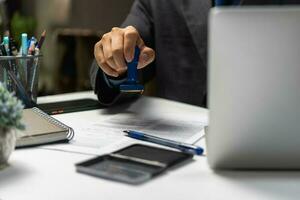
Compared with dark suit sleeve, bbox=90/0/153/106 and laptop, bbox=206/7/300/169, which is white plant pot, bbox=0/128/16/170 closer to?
laptop, bbox=206/7/300/169

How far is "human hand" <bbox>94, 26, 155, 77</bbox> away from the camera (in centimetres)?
90

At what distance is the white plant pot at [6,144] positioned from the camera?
61 cm

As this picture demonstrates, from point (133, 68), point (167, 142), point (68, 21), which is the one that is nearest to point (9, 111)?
point (167, 142)

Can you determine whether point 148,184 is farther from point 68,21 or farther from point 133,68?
point 68,21

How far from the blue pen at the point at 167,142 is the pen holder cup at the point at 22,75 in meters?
0.29

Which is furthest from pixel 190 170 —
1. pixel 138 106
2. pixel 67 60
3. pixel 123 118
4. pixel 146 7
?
pixel 67 60

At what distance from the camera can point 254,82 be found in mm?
574

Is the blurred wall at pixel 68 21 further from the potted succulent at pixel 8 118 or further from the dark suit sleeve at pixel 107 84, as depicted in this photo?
the potted succulent at pixel 8 118

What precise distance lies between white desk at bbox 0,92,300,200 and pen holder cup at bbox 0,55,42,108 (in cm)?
32

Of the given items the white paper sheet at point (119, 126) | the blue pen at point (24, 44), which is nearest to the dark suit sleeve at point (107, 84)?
the white paper sheet at point (119, 126)

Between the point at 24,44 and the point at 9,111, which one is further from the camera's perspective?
the point at 24,44

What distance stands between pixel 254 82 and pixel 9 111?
316 millimetres

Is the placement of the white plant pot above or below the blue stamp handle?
below

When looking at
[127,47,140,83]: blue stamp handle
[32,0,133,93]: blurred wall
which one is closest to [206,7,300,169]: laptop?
[127,47,140,83]: blue stamp handle
